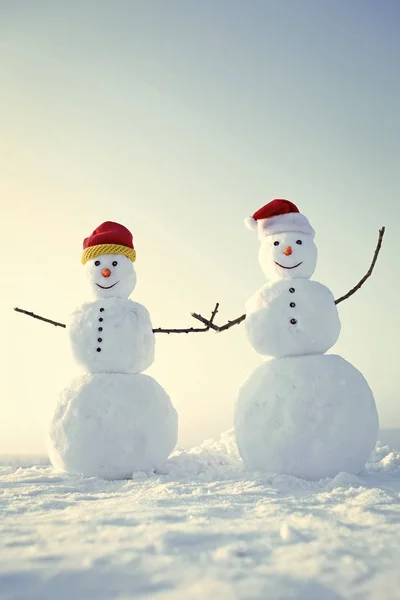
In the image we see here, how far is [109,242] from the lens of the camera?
5.38m

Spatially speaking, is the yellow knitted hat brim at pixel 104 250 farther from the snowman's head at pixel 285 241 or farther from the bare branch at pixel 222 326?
the snowman's head at pixel 285 241

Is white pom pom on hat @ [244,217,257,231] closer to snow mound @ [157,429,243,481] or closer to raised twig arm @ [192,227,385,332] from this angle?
raised twig arm @ [192,227,385,332]

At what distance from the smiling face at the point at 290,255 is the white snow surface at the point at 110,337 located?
1559 millimetres

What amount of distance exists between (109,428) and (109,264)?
1788 mm

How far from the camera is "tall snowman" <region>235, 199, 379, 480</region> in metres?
4.16

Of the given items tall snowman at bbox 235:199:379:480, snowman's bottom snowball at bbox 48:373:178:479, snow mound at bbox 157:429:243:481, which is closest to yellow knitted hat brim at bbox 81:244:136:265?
snowman's bottom snowball at bbox 48:373:178:479

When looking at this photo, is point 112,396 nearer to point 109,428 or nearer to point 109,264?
point 109,428

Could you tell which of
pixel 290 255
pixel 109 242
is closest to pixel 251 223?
pixel 290 255

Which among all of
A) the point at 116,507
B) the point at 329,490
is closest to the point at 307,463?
the point at 329,490

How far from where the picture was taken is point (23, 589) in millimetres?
1690

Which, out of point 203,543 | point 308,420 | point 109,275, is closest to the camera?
point 203,543

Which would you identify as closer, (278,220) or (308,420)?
(308,420)

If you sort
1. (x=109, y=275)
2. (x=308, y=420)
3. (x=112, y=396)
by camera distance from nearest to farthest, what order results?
(x=308, y=420) < (x=112, y=396) < (x=109, y=275)

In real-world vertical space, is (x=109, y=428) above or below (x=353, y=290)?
below
